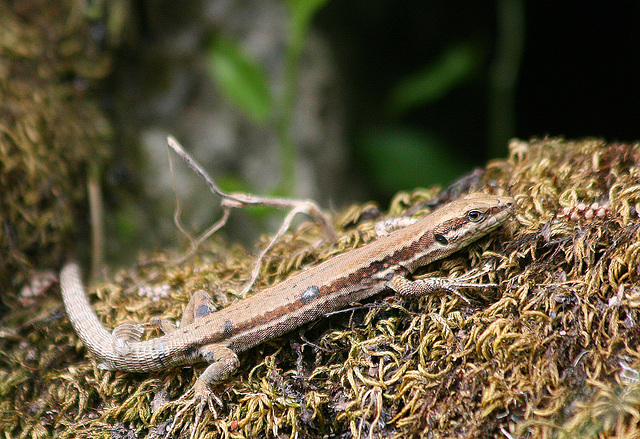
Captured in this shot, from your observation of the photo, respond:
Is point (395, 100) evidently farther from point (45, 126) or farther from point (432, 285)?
point (45, 126)

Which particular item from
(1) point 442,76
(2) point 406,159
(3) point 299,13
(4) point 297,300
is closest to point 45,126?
(3) point 299,13

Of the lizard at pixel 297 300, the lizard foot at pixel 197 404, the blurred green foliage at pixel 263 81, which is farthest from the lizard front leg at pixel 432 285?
the blurred green foliage at pixel 263 81

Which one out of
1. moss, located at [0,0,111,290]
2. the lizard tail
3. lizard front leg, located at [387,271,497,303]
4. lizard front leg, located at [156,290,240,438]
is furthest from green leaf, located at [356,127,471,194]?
the lizard tail

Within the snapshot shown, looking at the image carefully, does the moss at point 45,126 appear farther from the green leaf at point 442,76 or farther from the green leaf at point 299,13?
the green leaf at point 442,76

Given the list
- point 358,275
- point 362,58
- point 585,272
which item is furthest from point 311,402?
point 362,58

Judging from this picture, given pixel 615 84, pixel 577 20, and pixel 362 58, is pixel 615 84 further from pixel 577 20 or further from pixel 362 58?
pixel 362 58
